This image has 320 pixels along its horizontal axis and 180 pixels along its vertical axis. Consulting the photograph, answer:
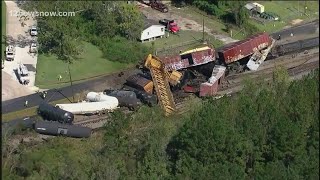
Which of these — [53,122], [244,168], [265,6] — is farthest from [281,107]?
[265,6]

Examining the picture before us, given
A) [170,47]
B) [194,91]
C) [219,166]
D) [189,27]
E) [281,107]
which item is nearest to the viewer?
[219,166]

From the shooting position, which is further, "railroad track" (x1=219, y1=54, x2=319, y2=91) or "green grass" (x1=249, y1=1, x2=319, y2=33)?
"green grass" (x1=249, y1=1, x2=319, y2=33)

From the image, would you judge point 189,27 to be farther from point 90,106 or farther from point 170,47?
point 90,106

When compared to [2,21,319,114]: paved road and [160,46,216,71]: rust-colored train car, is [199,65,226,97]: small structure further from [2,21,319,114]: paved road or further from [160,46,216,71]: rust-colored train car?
[2,21,319,114]: paved road

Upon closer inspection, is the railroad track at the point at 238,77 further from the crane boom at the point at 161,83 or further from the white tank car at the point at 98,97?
the white tank car at the point at 98,97

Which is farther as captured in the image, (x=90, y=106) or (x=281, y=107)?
(x=90, y=106)

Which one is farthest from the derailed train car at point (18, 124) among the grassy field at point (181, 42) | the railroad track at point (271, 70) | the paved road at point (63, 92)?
the grassy field at point (181, 42)

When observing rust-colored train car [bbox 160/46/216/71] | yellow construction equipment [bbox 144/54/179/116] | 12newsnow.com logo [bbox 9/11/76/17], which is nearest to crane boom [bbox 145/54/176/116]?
yellow construction equipment [bbox 144/54/179/116]
